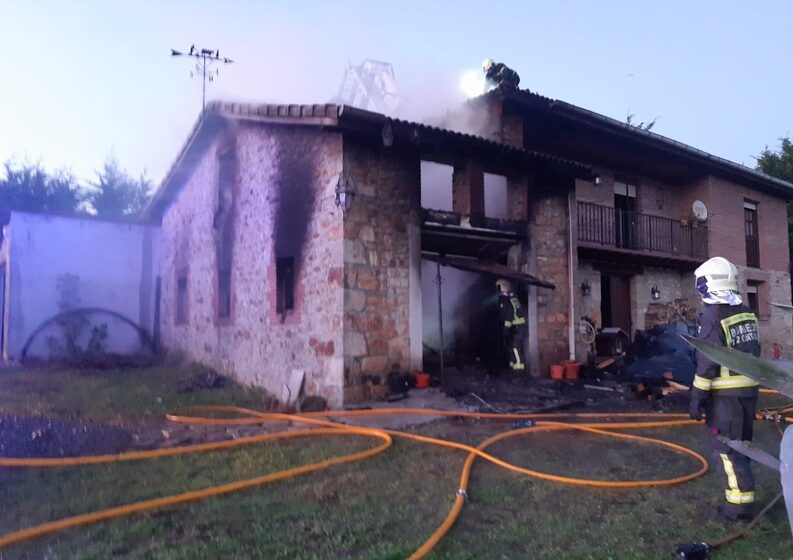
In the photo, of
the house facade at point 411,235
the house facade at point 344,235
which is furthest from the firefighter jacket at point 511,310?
the house facade at point 344,235

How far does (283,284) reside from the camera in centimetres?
874

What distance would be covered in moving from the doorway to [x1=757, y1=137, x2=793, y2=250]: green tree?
1204cm

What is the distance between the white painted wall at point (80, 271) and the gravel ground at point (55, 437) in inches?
313

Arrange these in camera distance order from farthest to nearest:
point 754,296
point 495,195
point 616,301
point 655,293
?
1. point 754,296
2. point 655,293
3. point 616,301
4. point 495,195

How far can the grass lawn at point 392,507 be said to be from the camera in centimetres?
306

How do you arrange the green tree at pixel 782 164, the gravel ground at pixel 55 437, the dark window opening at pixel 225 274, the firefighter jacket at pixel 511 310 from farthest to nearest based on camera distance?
1. the green tree at pixel 782 164
2. the dark window opening at pixel 225 274
3. the firefighter jacket at pixel 511 310
4. the gravel ground at pixel 55 437

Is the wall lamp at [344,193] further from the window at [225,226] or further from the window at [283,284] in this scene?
the window at [225,226]

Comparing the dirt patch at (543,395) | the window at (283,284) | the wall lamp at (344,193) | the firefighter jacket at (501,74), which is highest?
the firefighter jacket at (501,74)

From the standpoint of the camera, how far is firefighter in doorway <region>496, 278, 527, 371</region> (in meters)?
9.24

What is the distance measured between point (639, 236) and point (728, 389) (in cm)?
1113

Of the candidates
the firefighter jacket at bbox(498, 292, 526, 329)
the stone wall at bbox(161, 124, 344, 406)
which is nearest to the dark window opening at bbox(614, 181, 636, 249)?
the firefighter jacket at bbox(498, 292, 526, 329)

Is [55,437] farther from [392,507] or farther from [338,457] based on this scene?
[392,507]

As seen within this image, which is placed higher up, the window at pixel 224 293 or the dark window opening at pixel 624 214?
the dark window opening at pixel 624 214

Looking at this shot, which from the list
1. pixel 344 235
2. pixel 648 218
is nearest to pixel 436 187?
pixel 344 235
